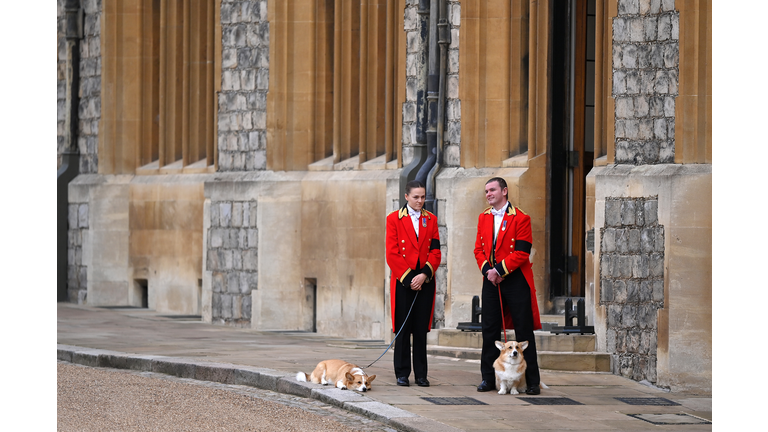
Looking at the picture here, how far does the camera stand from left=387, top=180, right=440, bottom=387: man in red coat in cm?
928

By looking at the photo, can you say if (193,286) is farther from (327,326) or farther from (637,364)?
(637,364)

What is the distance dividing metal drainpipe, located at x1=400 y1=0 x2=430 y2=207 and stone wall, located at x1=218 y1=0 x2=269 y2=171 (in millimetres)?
2495

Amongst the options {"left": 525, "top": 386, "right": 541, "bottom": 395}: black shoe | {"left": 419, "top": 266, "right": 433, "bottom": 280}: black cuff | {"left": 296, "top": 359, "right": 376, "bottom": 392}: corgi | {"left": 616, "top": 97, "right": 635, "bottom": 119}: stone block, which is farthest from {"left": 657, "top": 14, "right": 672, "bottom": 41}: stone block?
{"left": 296, "top": 359, "right": 376, "bottom": 392}: corgi

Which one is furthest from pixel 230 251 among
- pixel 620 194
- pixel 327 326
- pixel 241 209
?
pixel 620 194

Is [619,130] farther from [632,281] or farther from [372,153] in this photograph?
[372,153]

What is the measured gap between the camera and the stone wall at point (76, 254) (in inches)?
691

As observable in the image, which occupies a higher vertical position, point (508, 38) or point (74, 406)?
point (508, 38)

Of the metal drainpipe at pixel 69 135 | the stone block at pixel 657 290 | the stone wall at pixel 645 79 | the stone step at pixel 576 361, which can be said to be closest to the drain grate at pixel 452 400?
the stone step at pixel 576 361

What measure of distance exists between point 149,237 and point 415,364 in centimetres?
838

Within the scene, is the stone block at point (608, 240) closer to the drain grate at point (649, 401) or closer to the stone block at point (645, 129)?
the stone block at point (645, 129)

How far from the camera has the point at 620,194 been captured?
408 inches

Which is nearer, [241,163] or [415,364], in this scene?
[415,364]

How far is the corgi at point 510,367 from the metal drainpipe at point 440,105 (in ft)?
12.2

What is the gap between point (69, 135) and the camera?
17.8 metres
